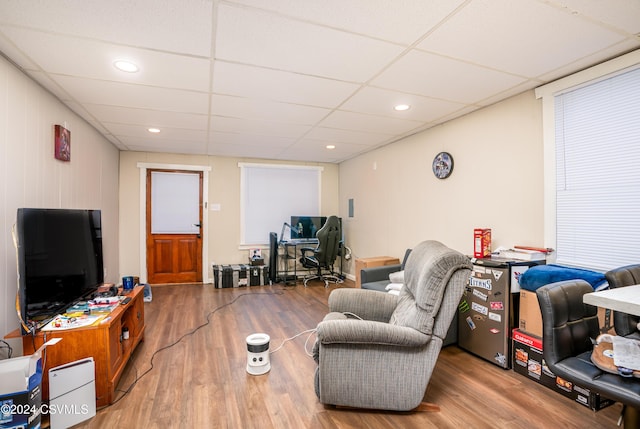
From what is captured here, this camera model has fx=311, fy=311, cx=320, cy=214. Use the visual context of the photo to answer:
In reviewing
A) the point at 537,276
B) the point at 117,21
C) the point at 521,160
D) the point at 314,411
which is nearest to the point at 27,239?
the point at 117,21

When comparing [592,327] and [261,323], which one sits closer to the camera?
[592,327]

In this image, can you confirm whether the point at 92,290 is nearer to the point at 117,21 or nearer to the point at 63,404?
the point at 63,404

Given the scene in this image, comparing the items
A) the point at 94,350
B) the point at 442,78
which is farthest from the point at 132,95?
the point at 442,78

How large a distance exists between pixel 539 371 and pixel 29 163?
13.6 ft

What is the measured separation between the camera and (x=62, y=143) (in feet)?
9.53

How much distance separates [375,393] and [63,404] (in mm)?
→ 1824

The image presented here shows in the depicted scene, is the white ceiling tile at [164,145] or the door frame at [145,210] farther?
the door frame at [145,210]

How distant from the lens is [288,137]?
4.37 meters

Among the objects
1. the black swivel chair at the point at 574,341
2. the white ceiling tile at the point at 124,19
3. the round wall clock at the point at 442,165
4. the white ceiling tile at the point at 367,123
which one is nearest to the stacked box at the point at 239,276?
the white ceiling tile at the point at 367,123

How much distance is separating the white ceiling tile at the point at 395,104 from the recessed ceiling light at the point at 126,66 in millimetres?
1769

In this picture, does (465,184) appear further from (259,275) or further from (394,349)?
(259,275)

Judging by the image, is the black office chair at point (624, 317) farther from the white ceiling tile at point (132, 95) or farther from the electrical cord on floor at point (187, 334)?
the white ceiling tile at point (132, 95)

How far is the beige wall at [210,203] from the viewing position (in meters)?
5.25

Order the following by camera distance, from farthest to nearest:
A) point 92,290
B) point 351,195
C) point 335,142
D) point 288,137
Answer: point 351,195
point 335,142
point 288,137
point 92,290
